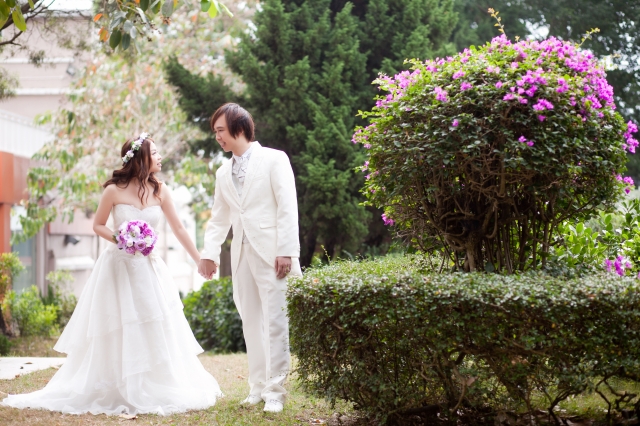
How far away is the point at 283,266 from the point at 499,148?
5.77 ft

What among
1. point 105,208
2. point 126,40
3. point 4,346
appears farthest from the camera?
point 4,346

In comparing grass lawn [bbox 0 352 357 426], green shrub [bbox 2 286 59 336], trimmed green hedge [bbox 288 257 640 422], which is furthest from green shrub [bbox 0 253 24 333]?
trimmed green hedge [bbox 288 257 640 422]

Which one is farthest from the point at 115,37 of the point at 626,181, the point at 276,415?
the point at 626,181

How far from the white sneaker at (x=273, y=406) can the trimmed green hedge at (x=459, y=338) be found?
2.04ft

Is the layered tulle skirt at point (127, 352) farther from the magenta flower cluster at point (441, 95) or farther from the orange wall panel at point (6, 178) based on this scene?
the orange wall panel at point (6, 178)

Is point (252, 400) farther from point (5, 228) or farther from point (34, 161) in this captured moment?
point (34, 161)

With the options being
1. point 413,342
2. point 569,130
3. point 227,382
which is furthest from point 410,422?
point 227,382

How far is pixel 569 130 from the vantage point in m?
4.55

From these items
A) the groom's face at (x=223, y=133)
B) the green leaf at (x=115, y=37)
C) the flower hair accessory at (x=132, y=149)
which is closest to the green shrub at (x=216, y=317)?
the flower hair accessory at (x=132, y=149)

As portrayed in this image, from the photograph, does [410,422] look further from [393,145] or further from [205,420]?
[393,145]

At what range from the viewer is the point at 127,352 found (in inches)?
220

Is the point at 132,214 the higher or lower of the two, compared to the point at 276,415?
higher

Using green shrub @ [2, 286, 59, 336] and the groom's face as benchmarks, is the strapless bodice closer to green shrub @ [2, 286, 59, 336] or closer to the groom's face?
the groom's face

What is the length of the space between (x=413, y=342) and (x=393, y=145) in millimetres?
1351
